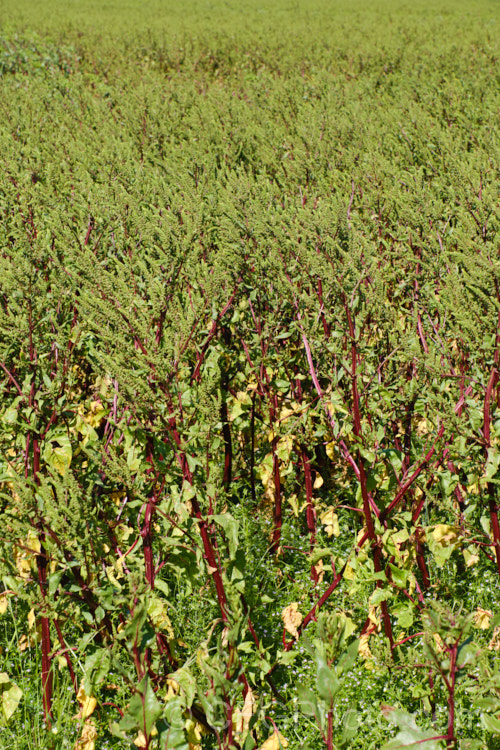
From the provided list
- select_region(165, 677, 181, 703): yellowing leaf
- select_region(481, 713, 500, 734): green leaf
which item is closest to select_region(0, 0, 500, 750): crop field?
select_region(481, 713, 500, 734): green leaf

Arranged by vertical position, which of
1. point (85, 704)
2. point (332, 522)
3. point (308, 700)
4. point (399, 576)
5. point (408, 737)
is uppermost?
point (308, 700)

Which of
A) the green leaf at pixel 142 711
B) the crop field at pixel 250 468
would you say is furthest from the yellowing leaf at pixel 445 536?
the green leaf at pixel 142 711

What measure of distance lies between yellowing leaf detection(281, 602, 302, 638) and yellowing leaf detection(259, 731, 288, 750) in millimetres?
504

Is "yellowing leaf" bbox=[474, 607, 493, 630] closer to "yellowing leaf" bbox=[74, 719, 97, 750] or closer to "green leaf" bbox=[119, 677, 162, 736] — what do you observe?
"green leaf" bbox=[119, 677, 162, 736]

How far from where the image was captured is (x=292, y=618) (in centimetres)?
269

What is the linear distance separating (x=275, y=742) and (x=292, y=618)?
1.91 ft

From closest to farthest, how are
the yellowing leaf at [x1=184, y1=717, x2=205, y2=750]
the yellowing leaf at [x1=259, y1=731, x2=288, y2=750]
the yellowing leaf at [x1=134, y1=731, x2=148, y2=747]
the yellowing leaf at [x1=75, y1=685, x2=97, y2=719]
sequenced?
the yellowing leaf at [x1=134, y1=731, x2=148, y2=747] → the yellowing leaf at [x1=184, y1=717, x2=205, y2=750] → the yellowing leaf at [x1=259, y1=731, x2=288, y2=750] → the yellowing leaf at [x1=75, y1=685, x2=97, y2=719]

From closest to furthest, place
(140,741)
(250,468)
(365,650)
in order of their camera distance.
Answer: (140,741), (365,650), (250,468)

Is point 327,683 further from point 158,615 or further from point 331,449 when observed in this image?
point 331,449

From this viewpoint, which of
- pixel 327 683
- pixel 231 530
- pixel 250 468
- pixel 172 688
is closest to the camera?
pixel 327 683

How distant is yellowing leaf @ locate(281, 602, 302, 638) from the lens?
2.65 m

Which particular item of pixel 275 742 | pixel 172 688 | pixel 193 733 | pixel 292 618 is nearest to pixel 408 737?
pixel 275 742

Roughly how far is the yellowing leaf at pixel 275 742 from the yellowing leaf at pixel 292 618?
50 cm

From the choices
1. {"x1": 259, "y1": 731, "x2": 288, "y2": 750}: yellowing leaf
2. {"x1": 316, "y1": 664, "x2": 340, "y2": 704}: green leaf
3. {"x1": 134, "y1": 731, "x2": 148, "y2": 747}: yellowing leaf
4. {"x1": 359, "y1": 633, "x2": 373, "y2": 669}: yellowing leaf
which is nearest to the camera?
{"x1": 316, "y1": 664, "x2": 340, "y2": 704}: green leaf
